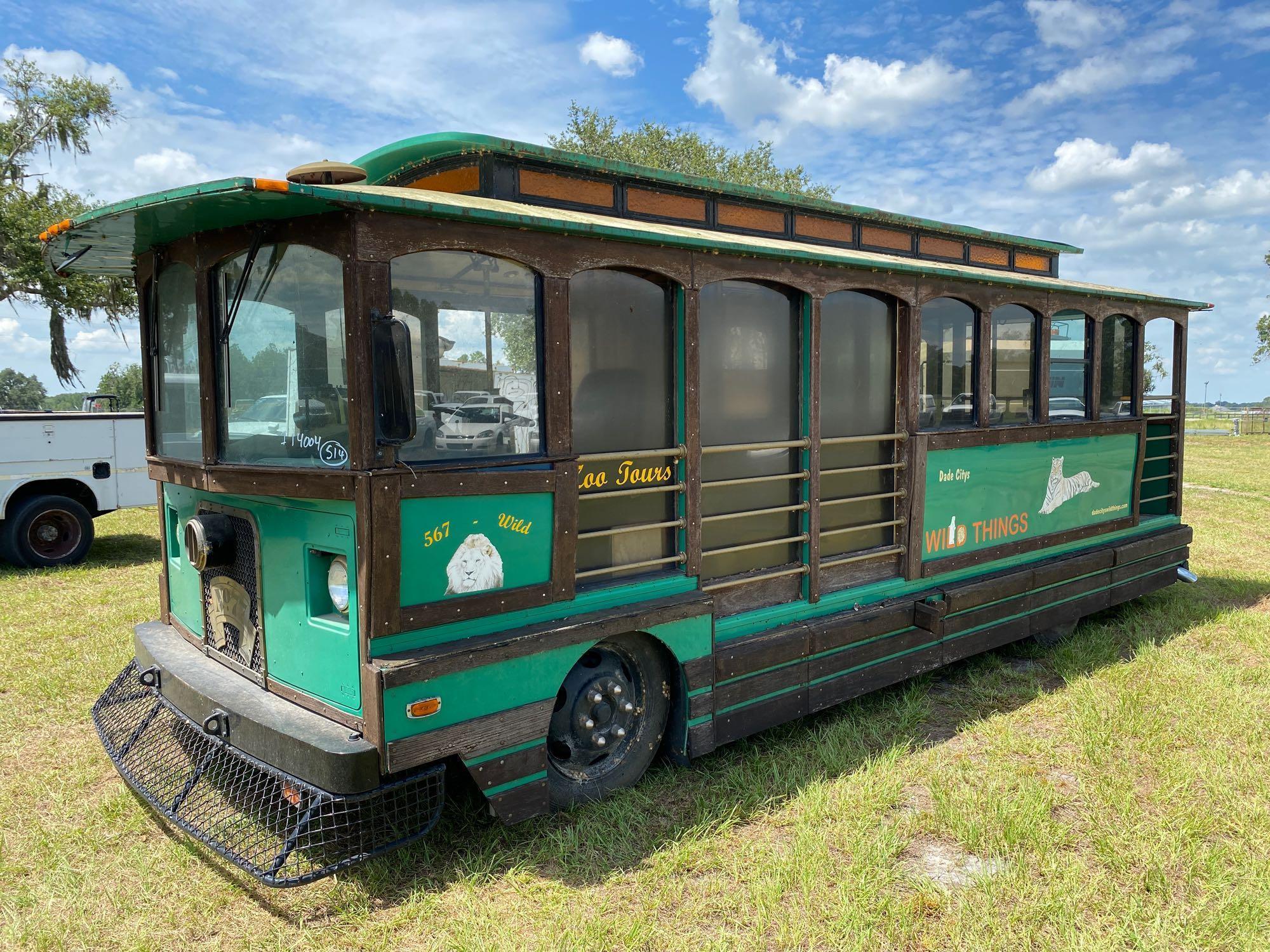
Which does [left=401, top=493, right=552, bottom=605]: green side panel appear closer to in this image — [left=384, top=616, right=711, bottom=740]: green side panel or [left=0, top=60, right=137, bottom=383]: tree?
[left=384, top=616, right=711, bottom=740]: green side panel

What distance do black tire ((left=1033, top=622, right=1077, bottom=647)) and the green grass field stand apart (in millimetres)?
1228

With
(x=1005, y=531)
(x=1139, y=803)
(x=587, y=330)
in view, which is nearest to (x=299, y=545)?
(x=587, y=330)

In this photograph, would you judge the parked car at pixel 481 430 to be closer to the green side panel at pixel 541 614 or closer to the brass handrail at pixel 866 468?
the green side panel at pixel 541 614

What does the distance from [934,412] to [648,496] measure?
7.85 ft

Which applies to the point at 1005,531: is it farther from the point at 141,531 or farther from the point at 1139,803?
the point at 141,531

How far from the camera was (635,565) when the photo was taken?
166 inches

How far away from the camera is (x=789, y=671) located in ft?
15.7

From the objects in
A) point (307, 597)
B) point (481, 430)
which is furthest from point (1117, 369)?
point (307, 597)

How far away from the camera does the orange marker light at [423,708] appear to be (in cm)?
331

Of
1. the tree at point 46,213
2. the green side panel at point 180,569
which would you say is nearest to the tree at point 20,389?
the tree at point 46,213

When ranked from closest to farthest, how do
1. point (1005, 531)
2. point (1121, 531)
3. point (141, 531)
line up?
point (1005, 531)
point (1121, 531)
point (141, 531)

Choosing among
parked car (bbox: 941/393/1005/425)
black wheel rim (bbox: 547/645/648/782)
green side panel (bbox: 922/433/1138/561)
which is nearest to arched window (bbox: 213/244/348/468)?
black wheel rim (bbox: 547/645/648/782)

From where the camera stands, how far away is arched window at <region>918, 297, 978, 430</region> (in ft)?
18.4

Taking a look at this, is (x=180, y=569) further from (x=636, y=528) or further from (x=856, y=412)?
(x=856, y=412)
